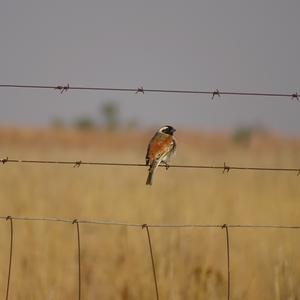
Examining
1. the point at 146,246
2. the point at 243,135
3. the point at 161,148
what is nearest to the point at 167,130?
the point at 161,148

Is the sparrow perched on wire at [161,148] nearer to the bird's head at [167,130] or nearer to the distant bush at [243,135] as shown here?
the bird's head at [167,130]

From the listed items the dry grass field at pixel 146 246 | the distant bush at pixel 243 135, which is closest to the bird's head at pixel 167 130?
the dry grass field at pixel 146 246

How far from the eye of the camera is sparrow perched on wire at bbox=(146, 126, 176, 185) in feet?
29.8

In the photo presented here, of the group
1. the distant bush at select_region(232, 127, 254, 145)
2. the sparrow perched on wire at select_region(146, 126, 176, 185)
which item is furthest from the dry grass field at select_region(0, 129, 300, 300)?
the distant bush at select_region(232, 127, 254, 145)

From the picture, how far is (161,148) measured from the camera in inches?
361

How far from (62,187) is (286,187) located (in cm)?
396

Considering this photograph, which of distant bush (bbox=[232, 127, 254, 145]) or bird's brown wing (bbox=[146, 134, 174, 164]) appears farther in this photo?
distant bush (bbox=[232, 127, 254, 145])

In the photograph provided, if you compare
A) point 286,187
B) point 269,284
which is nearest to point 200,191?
point 286,187

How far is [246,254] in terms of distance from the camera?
9.75 m

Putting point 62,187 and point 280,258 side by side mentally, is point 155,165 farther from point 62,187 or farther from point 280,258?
point 62,187

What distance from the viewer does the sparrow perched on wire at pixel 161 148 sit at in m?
9.09

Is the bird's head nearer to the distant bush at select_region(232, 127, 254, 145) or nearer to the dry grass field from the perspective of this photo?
the dry grass field

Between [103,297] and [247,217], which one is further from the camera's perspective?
[247,217]

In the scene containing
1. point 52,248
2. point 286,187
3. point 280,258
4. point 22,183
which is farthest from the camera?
point 286,187
